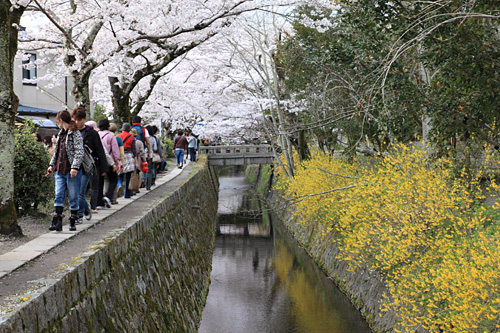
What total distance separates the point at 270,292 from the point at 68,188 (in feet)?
24.5

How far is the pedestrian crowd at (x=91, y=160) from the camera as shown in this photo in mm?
6488

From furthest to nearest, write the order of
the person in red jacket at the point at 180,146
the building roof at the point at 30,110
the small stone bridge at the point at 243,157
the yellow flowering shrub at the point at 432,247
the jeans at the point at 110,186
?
the building roof at the point at 30,110 < the small stone bridge at the point at 243,157 < the person in red jacket at the point at 180,146 < the jeans at the point at 110,186 < the yellow flowering shrub at the point at 432,247

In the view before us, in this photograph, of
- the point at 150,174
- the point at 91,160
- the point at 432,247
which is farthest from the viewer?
the point at 150,174

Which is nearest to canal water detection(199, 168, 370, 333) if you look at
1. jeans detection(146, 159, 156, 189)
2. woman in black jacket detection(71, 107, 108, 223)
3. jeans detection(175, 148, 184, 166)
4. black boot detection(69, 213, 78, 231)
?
jeans detection(146, 159, 156, 189)

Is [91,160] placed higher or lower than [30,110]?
lower

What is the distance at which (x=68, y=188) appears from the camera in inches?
260

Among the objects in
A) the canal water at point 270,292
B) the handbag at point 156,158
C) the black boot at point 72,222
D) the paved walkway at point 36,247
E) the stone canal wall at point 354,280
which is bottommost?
the canal water at point 270,292

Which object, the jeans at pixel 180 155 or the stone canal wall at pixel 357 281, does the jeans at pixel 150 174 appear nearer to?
the stone canal wall at pixel 357 281

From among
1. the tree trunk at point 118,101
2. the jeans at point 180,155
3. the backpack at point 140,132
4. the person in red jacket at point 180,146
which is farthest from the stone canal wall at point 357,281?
the jeans at point 180,155

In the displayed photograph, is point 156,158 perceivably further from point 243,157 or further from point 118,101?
point 243,157

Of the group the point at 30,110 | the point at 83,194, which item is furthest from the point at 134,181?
the point at 30,110

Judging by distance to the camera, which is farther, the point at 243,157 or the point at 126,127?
the point at 243,157

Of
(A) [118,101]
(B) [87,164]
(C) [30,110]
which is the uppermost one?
(C) [30,110]

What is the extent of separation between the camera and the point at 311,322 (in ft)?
34.2
